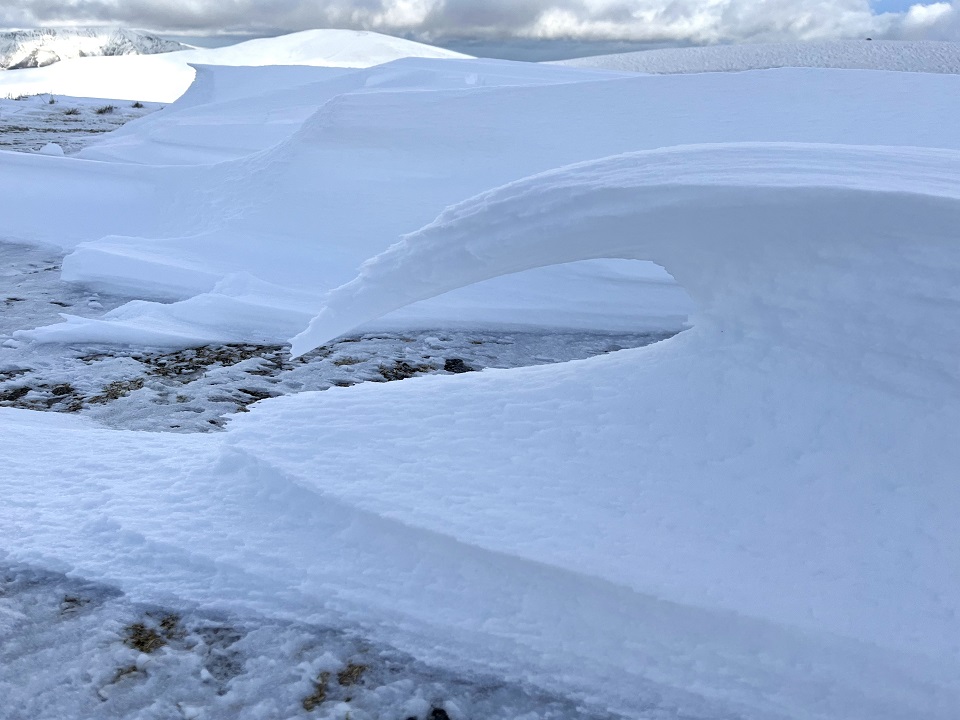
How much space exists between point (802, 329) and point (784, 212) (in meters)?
0.21

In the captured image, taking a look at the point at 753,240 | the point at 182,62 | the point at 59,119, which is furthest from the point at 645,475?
the point at 182,62

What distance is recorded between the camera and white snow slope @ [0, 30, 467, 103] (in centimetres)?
1217

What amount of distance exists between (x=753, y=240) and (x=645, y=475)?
1.43ft

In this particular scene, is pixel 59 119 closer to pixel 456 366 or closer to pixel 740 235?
pixel 456 366

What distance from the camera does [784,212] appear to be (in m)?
1.34

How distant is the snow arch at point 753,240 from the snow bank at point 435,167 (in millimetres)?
1770

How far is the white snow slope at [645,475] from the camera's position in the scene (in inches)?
48.6

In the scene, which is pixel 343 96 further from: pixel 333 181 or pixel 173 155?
pixel 173 155

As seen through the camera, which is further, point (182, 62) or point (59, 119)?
point (182, 62)

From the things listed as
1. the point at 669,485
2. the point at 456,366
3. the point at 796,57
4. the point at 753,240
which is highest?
the point at 796,57

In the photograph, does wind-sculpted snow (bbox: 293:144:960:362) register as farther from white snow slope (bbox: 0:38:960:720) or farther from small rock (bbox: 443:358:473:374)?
small rock (bbox: 443:358:473:374)

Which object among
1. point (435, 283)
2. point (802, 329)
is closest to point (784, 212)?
point (802, 329)

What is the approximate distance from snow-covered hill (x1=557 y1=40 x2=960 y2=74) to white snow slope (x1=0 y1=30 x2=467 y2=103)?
4530 millimetres

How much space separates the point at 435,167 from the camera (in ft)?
12.3
